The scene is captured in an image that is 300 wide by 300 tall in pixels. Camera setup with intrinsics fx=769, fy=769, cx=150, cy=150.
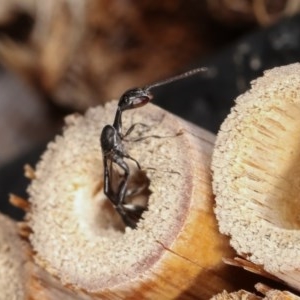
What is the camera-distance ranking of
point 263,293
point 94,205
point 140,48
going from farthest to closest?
1. point 140,48
2. point 94,205
3. point 263,293

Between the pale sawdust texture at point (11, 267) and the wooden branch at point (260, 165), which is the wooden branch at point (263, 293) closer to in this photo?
the wooden branch at point (260, 165)

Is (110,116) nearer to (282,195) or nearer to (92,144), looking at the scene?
Result: (92,144)

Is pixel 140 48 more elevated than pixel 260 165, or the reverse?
pixel 260 165

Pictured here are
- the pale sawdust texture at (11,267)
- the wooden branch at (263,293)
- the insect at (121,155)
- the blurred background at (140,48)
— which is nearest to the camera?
the wooden branch at (263,293)

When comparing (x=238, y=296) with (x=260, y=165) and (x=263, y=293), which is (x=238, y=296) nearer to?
(x=263, y=293)

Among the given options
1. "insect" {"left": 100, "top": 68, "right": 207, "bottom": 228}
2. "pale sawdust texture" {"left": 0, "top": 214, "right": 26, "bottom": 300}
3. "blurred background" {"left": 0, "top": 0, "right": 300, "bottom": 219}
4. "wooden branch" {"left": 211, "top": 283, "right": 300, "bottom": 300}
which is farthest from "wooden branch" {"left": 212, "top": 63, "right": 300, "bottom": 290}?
"blurred background" {"left": 0, "top": 0, "right": 300, "bottom": 219}

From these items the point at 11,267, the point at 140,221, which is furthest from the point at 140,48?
the point at 140,221

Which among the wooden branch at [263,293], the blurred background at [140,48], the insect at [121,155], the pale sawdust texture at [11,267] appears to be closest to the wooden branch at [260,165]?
the wooden branch at [263,293]
